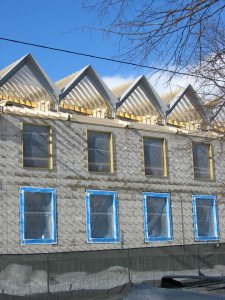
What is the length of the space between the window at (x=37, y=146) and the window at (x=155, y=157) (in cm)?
609

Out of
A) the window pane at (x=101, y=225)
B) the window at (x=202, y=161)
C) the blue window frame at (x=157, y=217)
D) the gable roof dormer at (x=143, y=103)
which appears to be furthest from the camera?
the window at (x=202, y=161)

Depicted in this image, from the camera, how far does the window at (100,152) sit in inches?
1091

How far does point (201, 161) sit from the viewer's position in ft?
107

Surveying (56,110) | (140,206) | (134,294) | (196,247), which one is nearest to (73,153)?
(56,110)

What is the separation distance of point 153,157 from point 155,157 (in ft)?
0.57

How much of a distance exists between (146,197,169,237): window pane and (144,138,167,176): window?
1.53 metres

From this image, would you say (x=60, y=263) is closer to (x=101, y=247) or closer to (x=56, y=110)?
(x=101, y=247)

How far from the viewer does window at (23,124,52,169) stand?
83.6 feet

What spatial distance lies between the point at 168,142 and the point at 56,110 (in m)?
7.21

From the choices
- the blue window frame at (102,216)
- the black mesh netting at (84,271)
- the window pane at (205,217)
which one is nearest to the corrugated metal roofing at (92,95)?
the blue window frame at (102,216)

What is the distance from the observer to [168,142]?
3100cm

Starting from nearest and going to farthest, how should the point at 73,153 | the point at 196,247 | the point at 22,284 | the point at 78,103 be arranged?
the point at 22,284
the point at 196,247
the point at 73,153
the point at 78,103

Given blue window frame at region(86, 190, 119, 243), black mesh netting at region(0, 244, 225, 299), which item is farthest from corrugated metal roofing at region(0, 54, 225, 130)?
black mesh netting at region(0, 244, 225, 299)

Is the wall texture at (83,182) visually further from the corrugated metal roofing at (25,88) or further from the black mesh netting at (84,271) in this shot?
the black mesh netting at (84,271)
